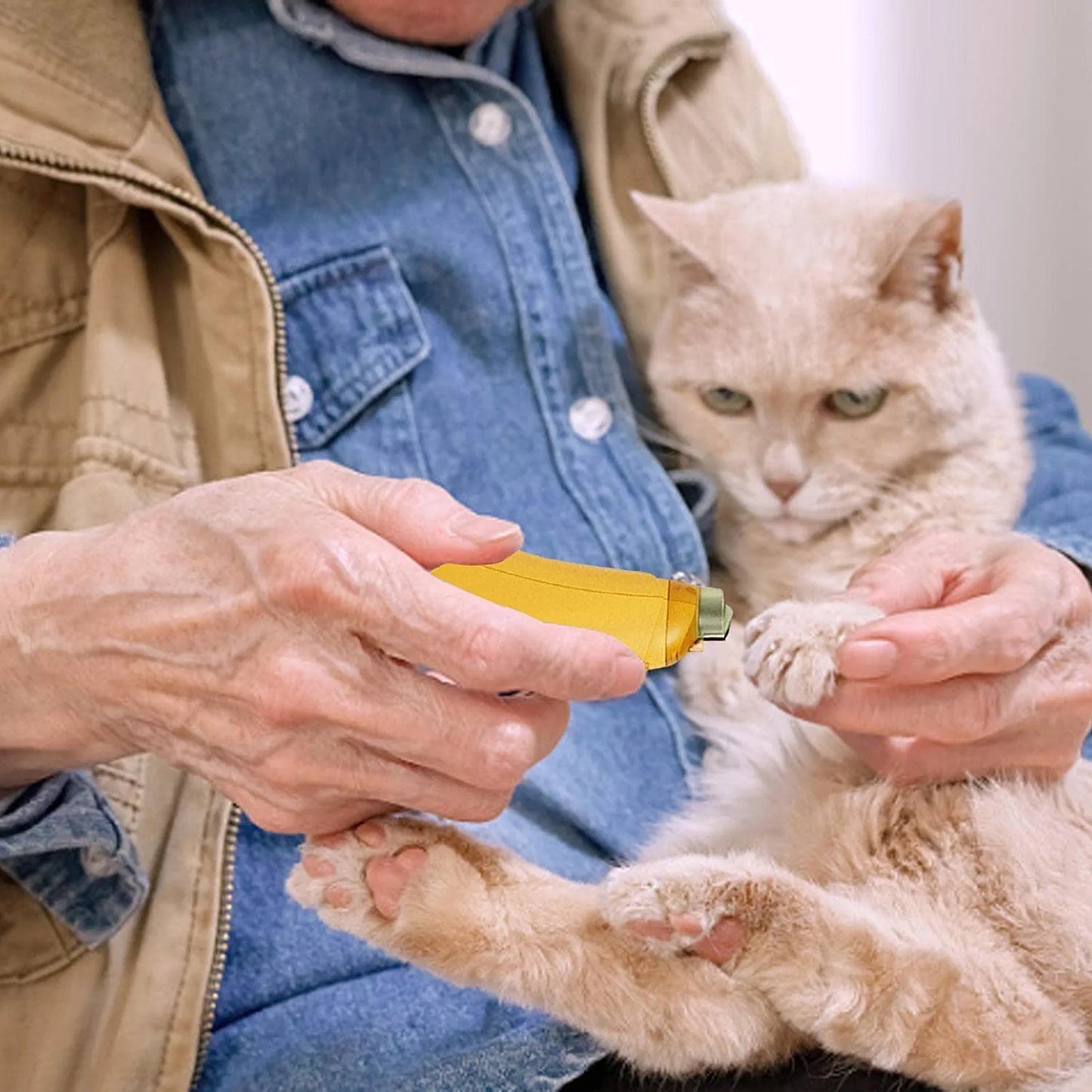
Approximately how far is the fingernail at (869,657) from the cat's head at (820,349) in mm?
482

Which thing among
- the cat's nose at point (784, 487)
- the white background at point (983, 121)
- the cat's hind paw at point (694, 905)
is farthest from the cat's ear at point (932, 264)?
the white background at point (983, 121)

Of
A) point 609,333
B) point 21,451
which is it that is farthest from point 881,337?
point 21,451

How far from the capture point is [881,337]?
4.44 feet

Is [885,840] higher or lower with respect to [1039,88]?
lower

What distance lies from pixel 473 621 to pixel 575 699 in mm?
84

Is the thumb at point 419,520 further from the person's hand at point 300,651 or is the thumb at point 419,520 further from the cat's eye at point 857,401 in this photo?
Answer: the cat's eye at point 857,401

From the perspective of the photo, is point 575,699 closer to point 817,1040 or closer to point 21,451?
point 817,1040

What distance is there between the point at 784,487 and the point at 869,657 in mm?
495

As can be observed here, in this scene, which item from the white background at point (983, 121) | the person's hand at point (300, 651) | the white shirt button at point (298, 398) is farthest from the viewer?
the white background at point (983, 121)

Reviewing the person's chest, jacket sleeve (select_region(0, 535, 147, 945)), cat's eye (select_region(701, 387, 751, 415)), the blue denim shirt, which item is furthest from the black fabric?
cat's eye (select_region(701, 387, 751, 415))

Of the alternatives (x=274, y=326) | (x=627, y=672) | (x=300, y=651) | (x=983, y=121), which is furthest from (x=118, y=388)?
(x=983, y=121)

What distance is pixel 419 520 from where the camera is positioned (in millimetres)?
775

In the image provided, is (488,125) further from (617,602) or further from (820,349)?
Answer: (617,602)

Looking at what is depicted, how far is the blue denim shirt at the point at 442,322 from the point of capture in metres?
1.20
